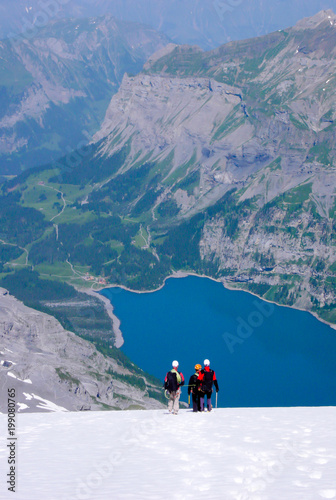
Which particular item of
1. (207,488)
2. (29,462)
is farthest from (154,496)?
(29,462)

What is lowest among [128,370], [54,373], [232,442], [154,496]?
[154,496]

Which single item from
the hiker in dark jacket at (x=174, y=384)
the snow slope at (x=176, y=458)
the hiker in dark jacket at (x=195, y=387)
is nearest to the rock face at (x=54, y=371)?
the hiker in dark jacket at (x=195, y=387)

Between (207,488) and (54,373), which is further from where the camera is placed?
(54,373)

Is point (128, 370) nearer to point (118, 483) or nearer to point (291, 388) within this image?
point (291, 388)

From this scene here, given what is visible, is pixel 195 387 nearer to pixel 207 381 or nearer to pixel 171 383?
pixel 207 381

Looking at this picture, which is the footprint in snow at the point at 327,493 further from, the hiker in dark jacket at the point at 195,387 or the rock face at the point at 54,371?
the rock face at the point at 54,371

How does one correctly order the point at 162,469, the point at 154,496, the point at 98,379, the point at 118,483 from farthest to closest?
the point at 98,379 < the point at 162,469 < the point at 118,483 < the point at 154,496
